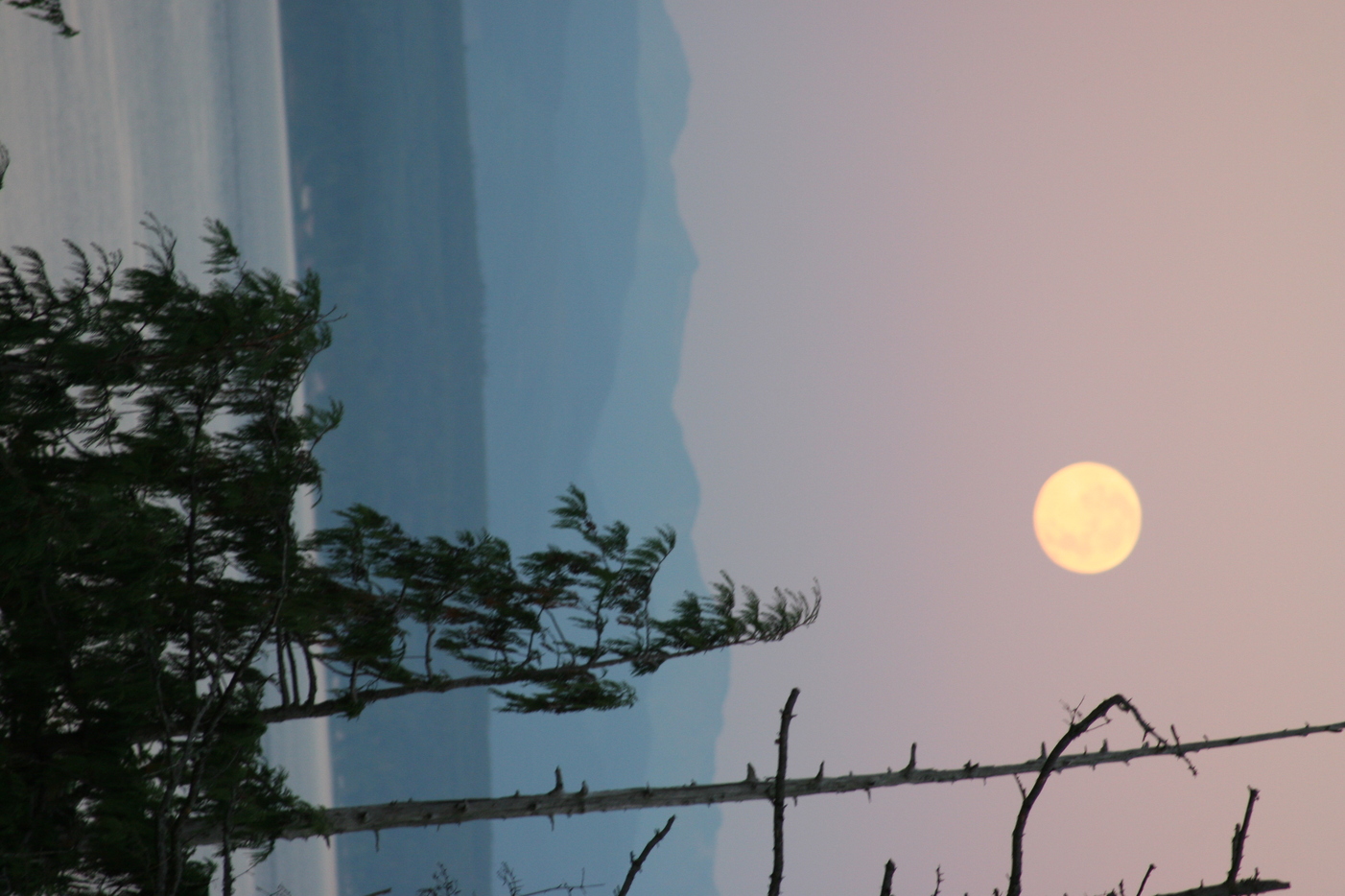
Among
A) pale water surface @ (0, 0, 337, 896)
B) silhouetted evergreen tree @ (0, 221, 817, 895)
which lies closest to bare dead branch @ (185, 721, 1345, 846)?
silhouetted evergreen tree @ (0, 221, 817, 895)

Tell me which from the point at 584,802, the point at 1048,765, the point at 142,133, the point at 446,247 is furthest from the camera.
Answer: the point at 446,247

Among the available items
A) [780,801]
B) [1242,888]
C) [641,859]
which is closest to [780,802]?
[780,801]

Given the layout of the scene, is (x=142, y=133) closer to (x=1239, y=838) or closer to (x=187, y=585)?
(x=187, y=585)

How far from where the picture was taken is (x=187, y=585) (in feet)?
18.8

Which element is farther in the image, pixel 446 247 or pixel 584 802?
pixel 446 247

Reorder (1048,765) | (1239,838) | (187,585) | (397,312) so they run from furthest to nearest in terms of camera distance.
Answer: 1. (397,312)
2. (187,585)
3. (1239,838)
4. (1048,765)

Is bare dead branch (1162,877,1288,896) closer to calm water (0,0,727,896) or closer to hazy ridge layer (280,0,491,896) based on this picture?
calm water (0,0,727,896)

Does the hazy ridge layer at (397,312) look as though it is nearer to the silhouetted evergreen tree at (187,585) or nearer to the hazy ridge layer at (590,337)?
the hazy ridge layer at (590,337)

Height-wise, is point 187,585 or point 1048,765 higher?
point 187,585

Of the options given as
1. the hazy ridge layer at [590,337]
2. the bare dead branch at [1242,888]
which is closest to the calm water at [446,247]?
the hazy ridge layer at [590,337]

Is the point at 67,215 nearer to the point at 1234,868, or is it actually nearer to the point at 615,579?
the point at 615,579

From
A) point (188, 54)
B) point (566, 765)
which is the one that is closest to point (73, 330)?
point (188, 54)

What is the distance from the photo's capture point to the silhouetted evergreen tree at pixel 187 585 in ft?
15.8

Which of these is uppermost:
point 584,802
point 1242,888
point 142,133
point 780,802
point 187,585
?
point 142,133
